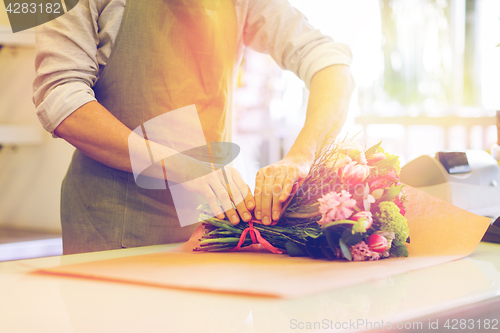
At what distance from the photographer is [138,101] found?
978 millimetres

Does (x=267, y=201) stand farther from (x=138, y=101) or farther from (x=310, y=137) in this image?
(x=138, y=101)

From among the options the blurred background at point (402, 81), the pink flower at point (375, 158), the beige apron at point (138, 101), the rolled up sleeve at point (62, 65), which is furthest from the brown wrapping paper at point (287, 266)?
the blurred background at point (402, 81)

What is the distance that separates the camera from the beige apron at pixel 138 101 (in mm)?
962

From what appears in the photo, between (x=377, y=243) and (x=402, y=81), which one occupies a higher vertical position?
(x=402, y=81)

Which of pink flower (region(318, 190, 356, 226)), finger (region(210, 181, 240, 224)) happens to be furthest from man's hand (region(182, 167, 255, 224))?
pink flower (region(318, 190, 356, 226))

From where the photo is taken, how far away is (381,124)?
4.62 meters

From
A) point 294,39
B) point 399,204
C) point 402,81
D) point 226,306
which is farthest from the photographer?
point 402,81

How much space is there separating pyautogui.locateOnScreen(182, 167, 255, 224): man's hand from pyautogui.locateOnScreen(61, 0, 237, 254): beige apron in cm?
26

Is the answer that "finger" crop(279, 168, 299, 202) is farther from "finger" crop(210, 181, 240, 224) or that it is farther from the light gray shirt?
the light gray shirt

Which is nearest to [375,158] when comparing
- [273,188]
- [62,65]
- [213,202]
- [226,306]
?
[273,188]

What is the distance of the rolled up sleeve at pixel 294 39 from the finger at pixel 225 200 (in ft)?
1.64

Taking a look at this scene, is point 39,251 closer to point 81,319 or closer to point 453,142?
point 81,319

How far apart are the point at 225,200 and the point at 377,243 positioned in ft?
0.94

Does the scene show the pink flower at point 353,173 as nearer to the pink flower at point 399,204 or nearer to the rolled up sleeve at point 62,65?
the pink flower at point 399,204
